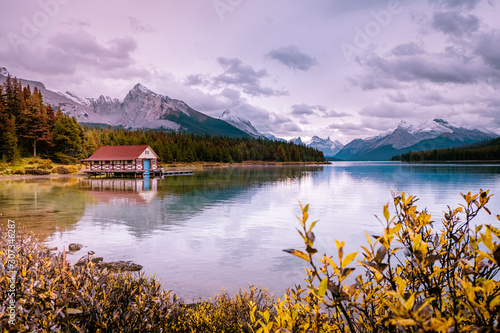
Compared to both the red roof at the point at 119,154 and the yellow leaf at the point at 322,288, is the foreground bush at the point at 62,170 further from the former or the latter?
the yellow leaf at the point at 322,288

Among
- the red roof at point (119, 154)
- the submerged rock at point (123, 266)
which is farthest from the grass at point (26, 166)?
the submerged rock at point (123, 266)

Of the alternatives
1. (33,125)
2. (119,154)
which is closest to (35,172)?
(119,154)

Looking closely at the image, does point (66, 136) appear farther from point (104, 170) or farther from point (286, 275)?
point (286, 275)

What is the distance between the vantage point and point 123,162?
7831cm

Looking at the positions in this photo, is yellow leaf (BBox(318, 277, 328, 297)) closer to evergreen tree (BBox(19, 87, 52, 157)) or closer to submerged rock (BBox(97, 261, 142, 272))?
submerged rock (BBox(97, 261, 142, 272))

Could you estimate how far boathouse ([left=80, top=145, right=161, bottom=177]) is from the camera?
7719 cm

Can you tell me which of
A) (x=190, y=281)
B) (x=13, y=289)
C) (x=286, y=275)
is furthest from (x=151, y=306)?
(x=286, y=275)

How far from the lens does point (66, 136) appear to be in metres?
94.6

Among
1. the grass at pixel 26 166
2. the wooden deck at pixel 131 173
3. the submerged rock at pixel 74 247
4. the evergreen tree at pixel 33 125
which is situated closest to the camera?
the submerged rock at pixel 74 247

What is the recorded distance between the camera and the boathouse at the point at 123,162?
77.2 meters

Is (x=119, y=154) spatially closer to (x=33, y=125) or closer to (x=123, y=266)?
(x=33, y=125)

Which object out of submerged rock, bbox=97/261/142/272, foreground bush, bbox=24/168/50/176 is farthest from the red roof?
submerged rock, bbox=97/261/142/272

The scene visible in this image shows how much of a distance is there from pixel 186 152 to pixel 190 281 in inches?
5820

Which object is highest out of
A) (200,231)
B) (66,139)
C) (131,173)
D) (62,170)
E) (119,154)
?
(66,139)
